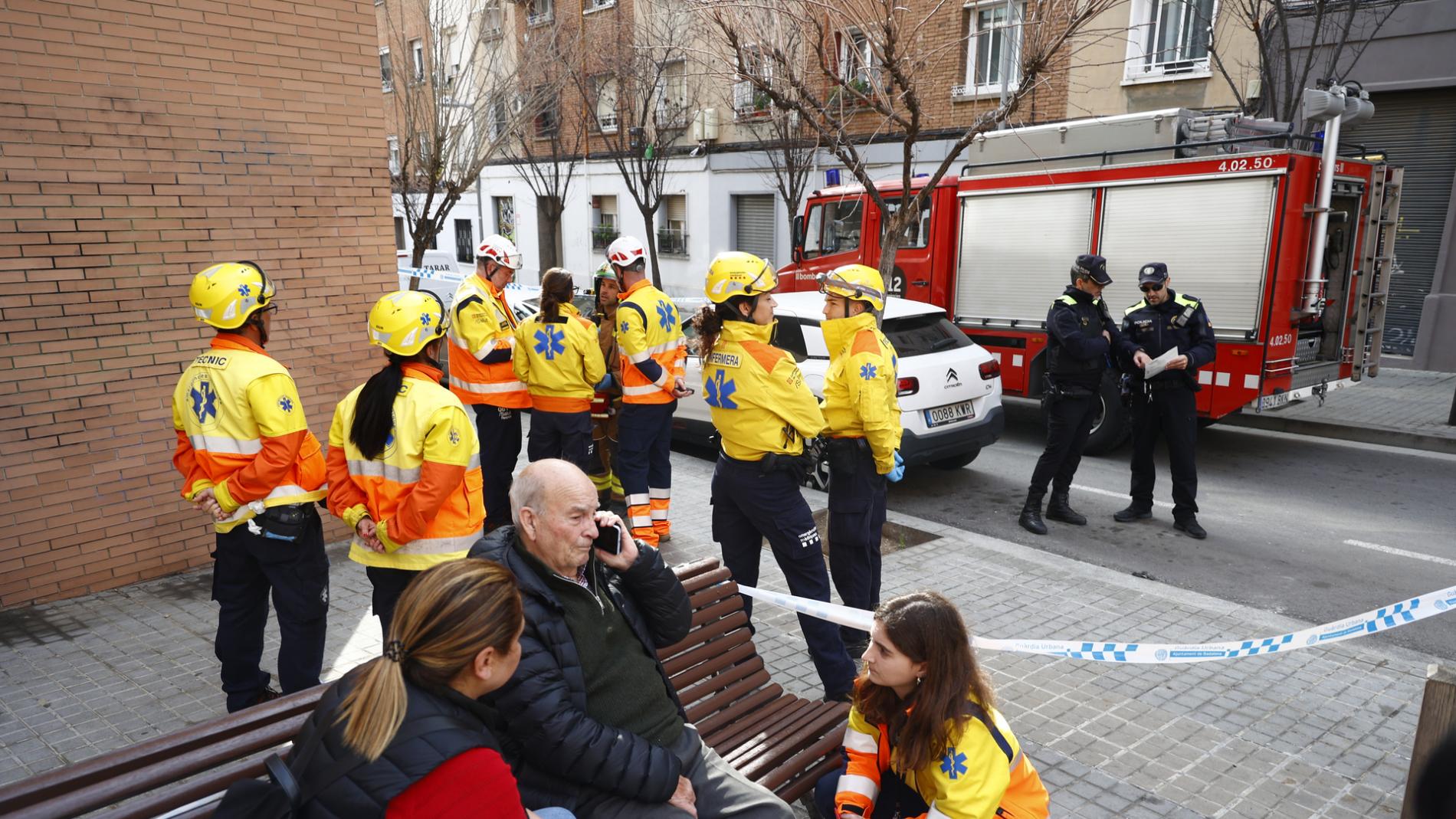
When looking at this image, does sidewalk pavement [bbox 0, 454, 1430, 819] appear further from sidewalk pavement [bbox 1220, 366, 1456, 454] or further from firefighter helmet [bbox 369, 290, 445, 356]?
sidewalk pavement [bbox 1220, 366, 1456, 454]

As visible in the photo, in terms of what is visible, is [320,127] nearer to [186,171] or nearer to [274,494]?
[186,171]

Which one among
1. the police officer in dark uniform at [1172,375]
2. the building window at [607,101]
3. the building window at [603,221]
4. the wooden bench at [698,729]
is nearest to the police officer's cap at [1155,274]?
the police officer in dark uniform at [1172,375]

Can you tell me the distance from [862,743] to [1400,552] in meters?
5.73

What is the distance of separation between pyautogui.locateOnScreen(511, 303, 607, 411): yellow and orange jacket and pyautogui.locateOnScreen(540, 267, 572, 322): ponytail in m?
0.03

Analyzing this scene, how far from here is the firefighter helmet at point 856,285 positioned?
14.9 feet

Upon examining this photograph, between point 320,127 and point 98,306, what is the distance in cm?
174

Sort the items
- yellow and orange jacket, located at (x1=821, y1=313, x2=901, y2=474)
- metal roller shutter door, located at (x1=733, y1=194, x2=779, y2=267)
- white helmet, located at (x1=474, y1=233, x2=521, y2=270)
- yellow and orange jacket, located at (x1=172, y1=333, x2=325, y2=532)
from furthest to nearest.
Answer: 1. metal roller shutter door, located at (x1=733, y1=194, x2=779, y2=267)
2. white helmet, located at (x1=474, y1=233, x2=521, y2=270)
3. yellow and orange jacket, located at (x1=821, y1=313, x2=901, y2=474)
4. yellow and orange jacket, located at (x1=172, y1=333, x2=325, y2=532)

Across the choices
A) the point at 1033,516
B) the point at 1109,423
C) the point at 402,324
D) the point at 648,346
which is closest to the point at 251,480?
the point at 402,324

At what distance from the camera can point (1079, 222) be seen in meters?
9.84

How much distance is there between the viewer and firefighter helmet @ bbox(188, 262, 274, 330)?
3652mm

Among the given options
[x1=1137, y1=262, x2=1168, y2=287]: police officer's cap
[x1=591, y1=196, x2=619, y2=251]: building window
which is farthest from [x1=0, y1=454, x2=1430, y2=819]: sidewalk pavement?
[x1=591, y1=196, x2=619, y2=251]: building window

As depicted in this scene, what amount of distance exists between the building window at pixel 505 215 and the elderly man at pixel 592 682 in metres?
26.4

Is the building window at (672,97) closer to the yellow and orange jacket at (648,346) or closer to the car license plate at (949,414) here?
the car license plate at (949,414)

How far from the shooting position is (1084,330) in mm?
6895
